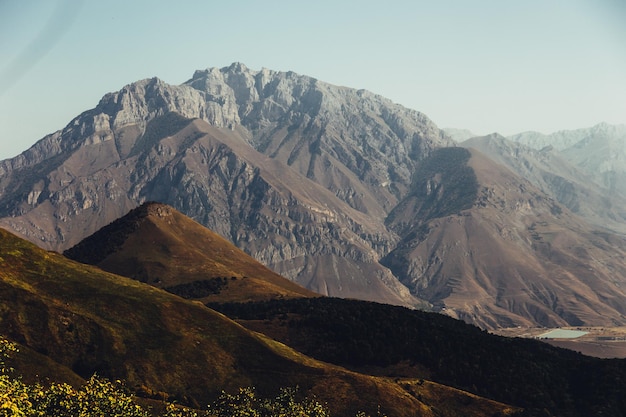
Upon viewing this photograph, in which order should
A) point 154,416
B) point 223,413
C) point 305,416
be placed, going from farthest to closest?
point 154,416 < point 223,413 < point 305,416

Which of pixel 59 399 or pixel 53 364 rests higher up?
pixel 59 399

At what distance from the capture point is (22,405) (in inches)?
3846

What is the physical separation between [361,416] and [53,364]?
95526 millimetres

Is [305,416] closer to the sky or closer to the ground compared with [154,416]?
closer to the sky

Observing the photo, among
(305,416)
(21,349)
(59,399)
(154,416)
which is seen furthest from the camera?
(21,349)

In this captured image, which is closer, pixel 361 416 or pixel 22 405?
pixel 22 405

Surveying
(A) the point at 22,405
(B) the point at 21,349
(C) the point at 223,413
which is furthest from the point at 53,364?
(A) the point at 22,405

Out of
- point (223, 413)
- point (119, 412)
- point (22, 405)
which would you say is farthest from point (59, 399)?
point (223, 413)

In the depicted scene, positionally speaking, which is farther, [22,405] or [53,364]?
[53,364]

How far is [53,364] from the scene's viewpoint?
196250mm

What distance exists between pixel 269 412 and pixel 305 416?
29.3 meters

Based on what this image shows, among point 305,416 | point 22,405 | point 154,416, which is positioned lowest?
point 154,416

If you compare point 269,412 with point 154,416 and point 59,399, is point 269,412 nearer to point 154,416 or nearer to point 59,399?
point 154,416

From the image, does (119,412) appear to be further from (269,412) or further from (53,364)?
(53,364)
